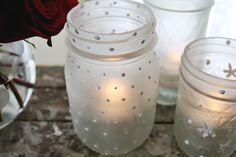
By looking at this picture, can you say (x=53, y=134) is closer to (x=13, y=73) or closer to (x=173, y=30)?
(x=13, y=73)

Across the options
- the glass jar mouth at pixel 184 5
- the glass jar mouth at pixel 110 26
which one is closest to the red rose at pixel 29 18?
the glass jar mouth at pixel 110 26

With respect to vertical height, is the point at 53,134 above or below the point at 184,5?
below

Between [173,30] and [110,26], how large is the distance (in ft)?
0.29

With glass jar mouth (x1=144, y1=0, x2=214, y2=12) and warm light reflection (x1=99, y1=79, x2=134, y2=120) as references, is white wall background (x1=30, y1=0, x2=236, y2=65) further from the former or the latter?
warm light reflection (x1=99, y1=79, x2=134, y2=120)

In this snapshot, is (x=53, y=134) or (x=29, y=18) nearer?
(x=29, y=18)

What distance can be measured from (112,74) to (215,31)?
0.23 meters

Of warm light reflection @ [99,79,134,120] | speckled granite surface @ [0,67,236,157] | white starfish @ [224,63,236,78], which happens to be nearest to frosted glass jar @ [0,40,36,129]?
speckled granite surface @ [0,67,236,157]

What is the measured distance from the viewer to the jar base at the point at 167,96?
1.71 ft

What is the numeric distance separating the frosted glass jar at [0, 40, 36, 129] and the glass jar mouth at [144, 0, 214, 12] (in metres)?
0.19

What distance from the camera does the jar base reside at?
20.5 inches

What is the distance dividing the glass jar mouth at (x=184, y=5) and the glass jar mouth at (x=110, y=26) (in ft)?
0.18

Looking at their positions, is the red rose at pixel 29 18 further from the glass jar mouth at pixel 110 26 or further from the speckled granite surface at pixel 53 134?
the speckled granite surface at pixel 53 134

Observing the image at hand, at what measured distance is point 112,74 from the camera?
0.40 m

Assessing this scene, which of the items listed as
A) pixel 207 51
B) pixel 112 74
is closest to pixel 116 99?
pixel 112 74
